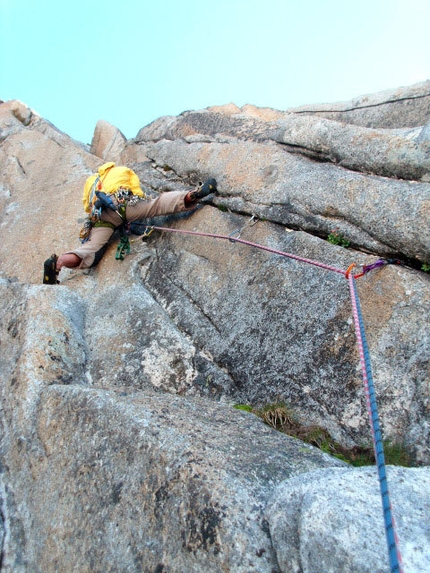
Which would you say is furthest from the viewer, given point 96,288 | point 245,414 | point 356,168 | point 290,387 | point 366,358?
point 96,288

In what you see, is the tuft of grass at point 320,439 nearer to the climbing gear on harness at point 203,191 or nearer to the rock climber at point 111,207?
the climbing gear on harness at point 203,191

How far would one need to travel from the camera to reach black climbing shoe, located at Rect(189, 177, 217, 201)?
955 centimetres

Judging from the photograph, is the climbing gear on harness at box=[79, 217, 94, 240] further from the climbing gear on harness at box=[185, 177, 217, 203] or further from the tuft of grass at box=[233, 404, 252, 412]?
the tuft of grass at box=[233, 404, 252, 412]

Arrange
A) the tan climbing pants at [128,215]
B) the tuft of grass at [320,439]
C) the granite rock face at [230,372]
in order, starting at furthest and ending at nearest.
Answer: the tan climbing pants at [128,215], the tuft of grass at [320,439], the granite rock face at [230,372]

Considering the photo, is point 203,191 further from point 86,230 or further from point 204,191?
point 86,230

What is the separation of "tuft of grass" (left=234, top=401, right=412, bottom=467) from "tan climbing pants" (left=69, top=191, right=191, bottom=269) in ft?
16.7

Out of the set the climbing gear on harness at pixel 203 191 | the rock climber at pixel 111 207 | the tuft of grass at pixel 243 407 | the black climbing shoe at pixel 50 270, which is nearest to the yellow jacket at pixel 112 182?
the rock climber at pixel 111 207

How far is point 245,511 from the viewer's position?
3.83 m

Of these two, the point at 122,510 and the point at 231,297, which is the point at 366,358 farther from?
the point at 231,297

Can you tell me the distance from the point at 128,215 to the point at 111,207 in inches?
23.5

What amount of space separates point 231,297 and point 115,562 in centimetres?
437

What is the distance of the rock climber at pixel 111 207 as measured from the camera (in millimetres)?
9578

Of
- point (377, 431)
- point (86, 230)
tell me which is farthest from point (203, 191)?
point (377, 431)

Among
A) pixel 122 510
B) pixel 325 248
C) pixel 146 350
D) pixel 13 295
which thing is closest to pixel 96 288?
pixel 13 295
